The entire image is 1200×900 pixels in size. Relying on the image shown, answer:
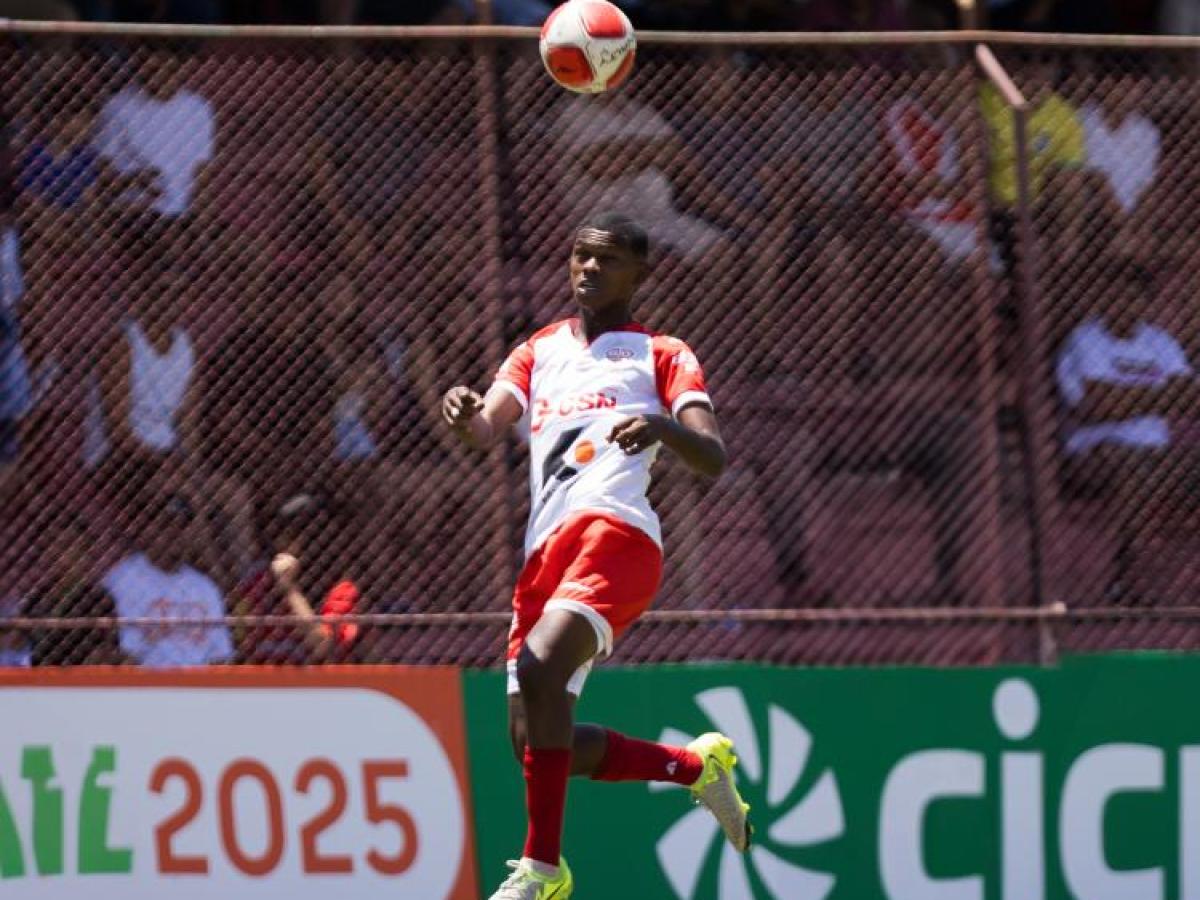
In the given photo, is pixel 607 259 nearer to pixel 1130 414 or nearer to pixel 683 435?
pixel 683 435

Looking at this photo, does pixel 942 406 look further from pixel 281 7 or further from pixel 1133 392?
pixel 281 7

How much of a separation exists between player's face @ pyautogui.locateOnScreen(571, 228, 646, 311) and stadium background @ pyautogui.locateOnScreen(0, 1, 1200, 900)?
1226mm

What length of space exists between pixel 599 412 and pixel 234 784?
88.4 inches

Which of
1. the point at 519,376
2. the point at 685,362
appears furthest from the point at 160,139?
the point at 685,362

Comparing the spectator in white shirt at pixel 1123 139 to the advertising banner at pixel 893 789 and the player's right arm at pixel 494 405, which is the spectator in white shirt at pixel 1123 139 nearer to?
the advertising banner at pixel 893 789

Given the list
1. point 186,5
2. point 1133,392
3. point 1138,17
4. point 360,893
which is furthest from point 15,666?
point 1138,17

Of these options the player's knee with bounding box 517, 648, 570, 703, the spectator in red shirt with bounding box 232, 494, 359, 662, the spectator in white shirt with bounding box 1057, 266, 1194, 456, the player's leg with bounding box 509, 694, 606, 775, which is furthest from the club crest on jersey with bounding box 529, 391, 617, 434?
the spectator in white shirt with bounding box 1057, 266, 1194, 456

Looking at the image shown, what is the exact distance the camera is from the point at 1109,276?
7.84 m

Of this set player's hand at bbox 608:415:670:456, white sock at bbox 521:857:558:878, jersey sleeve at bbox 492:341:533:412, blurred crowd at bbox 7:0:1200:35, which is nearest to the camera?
player's hand at bbox 608:415:670:456

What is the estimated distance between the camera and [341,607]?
25.0 ft

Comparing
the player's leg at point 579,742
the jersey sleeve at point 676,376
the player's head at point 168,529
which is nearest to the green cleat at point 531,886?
the player's leg at point 579,742

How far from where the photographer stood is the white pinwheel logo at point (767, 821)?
760 cm

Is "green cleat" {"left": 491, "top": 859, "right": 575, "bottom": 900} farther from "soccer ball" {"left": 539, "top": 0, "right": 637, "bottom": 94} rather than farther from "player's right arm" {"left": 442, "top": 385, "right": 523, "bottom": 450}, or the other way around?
"soccer ball" {"left": 539, "top": 0, "right": 637, "bottom": 94}

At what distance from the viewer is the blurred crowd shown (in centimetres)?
916
